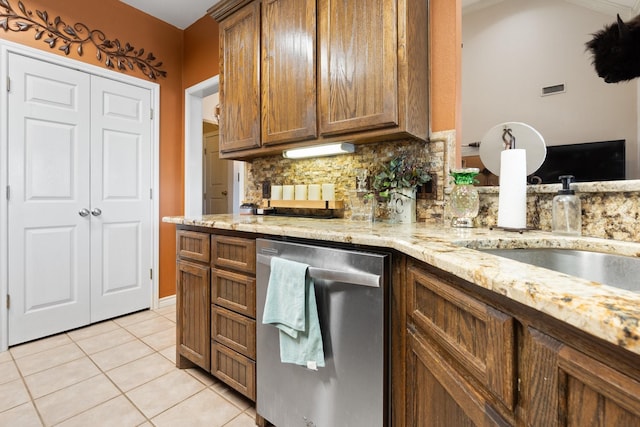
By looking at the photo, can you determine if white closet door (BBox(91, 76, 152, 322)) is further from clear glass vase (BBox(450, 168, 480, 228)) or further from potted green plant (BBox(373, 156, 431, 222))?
clear glass vase (BBox(450, 168, 480, 228))

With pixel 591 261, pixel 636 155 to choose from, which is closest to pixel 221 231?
pixel 591 261

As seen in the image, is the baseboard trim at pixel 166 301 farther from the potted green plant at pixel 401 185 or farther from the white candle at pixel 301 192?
the potted green plant at pixel 401 185

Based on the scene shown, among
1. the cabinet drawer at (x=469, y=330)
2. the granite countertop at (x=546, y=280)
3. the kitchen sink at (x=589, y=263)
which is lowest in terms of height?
the cabinet drawer at (x=469, y=330)

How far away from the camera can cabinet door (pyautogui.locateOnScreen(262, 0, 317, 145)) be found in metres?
1.72

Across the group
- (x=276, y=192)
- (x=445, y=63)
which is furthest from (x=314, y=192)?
(x=445, y=63)

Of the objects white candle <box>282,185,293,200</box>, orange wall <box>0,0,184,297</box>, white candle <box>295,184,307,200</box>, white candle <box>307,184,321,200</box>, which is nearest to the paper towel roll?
white candle <box>307,184,321,200</box>

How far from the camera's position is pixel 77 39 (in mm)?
2484

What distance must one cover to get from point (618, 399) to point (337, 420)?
102 centimetres

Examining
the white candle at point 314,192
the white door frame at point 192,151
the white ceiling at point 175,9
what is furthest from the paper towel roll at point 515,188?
the white ceiling at point 175,9

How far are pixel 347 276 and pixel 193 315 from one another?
3.93 feet

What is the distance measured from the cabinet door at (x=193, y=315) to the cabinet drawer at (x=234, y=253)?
5.6 inches

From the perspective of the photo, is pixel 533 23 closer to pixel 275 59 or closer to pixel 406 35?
pixel 406 35

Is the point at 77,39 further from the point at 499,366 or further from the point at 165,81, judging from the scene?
the point at 499,366

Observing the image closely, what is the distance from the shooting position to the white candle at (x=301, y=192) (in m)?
2.05
